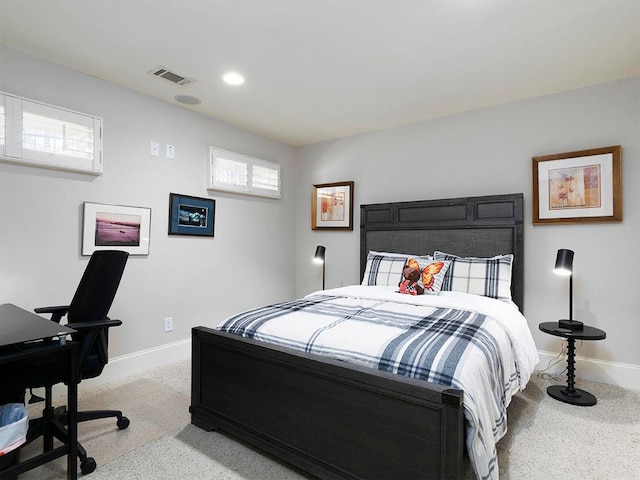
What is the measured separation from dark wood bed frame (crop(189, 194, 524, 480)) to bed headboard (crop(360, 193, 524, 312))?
2152mm

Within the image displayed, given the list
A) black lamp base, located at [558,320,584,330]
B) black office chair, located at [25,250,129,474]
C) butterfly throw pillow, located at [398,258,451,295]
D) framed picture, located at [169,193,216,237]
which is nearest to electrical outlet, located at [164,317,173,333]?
framed picture, located at [169,193,216,237]

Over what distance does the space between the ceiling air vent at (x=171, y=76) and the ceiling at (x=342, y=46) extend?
0.06 m

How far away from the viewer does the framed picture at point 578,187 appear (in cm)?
288

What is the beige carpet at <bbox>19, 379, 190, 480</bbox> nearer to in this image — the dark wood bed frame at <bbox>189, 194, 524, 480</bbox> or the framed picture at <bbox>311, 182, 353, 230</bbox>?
the dark wood bed frame at <bbox>189, 194, 524, 480</bbox>

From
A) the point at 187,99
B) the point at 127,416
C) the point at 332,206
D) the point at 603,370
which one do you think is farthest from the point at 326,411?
the point at 332,206

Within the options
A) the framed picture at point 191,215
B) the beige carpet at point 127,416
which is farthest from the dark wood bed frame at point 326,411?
the framed picture at point 191,215

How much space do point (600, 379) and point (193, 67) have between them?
4.21 m

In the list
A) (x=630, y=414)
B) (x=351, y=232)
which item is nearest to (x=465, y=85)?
(x=351, y=232)

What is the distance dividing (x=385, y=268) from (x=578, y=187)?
1.83 meters

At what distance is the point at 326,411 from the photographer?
5.46 ft

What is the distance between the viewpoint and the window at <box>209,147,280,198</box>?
149 inches

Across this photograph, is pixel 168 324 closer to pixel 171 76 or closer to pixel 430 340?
pixel 171 76

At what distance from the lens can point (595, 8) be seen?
1995 millimetres

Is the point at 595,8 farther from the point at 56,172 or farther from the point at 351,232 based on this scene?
the point at 56,172
